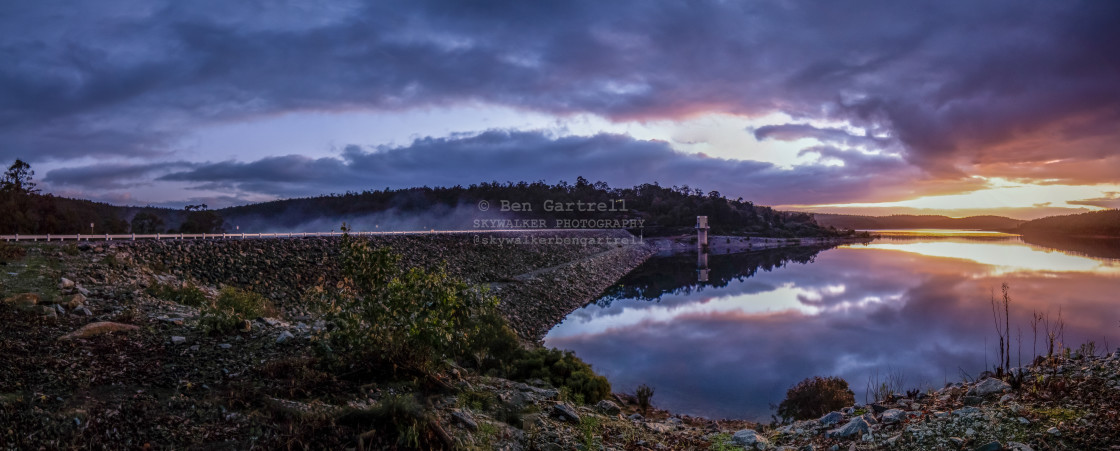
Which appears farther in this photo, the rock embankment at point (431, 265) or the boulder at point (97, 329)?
the rock embankment at point (431, 265)

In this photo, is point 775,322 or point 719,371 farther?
point 775,322

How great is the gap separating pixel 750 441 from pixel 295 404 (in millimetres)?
6083

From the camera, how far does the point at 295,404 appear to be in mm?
6121

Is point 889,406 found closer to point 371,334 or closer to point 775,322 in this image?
point 371,334

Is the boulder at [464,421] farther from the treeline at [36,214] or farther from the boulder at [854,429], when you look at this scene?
the treeline at [36,214]

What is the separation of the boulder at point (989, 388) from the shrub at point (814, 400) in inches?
143

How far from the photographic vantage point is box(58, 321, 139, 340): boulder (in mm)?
8002

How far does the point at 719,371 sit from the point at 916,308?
16417mm

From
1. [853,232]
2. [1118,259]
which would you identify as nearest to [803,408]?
[1118,259]

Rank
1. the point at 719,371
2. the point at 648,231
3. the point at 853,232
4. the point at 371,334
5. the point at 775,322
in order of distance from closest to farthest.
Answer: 1. the point at 371,334
2. the point at 719,371
3. the point at 775,322
4. the point at 648,231
5. the point at 853,232

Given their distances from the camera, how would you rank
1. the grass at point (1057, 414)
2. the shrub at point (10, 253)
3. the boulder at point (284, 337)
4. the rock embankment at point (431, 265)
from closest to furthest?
the grass at point (1057, 414), the boulder at point (284, 337), the shrub at point (10, 253), the rock embankment at point (431, 265)

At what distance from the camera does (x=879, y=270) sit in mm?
47031

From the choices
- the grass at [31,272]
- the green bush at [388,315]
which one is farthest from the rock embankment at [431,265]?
the grass at [31,272]

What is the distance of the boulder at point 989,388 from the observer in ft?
23.4
